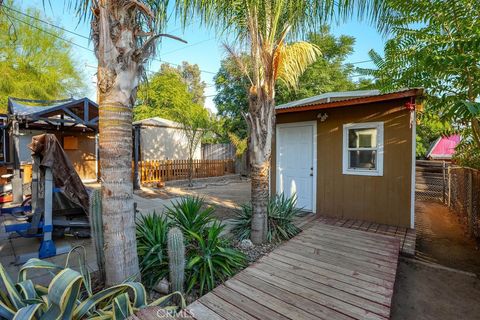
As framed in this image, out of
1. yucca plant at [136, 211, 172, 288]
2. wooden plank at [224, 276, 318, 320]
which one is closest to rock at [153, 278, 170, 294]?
yucca plant at [136, 211, 172, 288]

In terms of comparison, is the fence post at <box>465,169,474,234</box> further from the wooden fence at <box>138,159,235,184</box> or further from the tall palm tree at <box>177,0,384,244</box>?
the wooden fence at <box>138,159,235,184</box>

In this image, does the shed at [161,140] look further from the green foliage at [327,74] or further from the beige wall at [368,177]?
the beige wall at [368,177]

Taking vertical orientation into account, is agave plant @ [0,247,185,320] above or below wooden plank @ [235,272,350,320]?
above

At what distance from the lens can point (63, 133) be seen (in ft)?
32.4

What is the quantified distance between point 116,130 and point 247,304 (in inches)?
76.7

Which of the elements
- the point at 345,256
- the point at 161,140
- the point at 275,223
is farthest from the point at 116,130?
the point at 161,140

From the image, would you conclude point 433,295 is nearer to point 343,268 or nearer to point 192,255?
point 343,268

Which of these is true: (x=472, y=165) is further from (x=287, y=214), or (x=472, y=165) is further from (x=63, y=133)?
(x=63, y=133)

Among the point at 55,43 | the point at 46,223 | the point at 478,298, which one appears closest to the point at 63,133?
the point at 55,43

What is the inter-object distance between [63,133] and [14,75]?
16.0 ft

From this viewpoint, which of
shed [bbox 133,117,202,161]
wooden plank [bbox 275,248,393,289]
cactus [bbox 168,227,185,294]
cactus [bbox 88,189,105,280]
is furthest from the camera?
shed [bbox 133,117,202,161]

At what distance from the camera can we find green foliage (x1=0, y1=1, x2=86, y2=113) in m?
11.2
